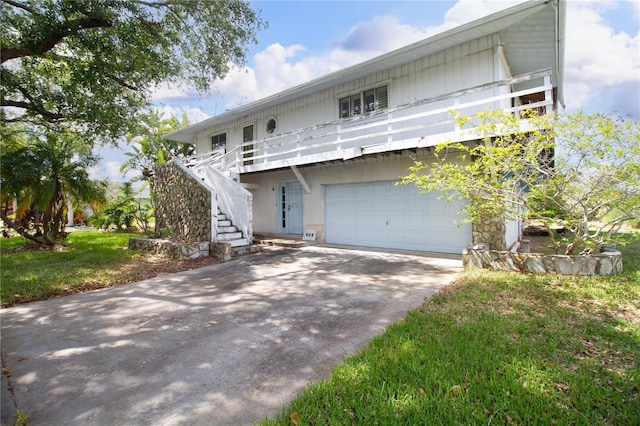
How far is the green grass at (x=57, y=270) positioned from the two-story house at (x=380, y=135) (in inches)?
96.2

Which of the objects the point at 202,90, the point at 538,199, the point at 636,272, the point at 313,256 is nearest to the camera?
the point at 636,272

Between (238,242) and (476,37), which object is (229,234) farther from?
(476,37)

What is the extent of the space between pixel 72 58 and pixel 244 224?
6731 mm

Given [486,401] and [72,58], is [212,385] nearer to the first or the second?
[486,401]

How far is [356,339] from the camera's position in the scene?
145 inches

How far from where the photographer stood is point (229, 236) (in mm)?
10234

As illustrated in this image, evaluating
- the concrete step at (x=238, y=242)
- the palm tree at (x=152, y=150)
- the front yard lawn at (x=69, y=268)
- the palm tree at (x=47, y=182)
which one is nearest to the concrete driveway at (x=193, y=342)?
the front yard lawn at (x=69, y=268)

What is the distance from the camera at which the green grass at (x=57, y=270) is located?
6.17 metres

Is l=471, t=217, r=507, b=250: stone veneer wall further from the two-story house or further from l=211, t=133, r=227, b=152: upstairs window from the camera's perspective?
l=211, t=133, r=227, b=152: upstairs window

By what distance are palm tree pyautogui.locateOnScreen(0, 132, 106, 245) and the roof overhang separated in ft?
23.8

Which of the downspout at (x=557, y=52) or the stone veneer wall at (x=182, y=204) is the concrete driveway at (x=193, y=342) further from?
the downspout at (x=557, y=52)

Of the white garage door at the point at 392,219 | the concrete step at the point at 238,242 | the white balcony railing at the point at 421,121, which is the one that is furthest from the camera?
the concrete step at the point at 238,242

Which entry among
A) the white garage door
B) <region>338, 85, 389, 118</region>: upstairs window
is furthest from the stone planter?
<region>338, 85, 389, 118</region>: upstairs window

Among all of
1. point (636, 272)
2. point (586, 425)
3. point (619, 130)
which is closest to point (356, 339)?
point (586, 425)
